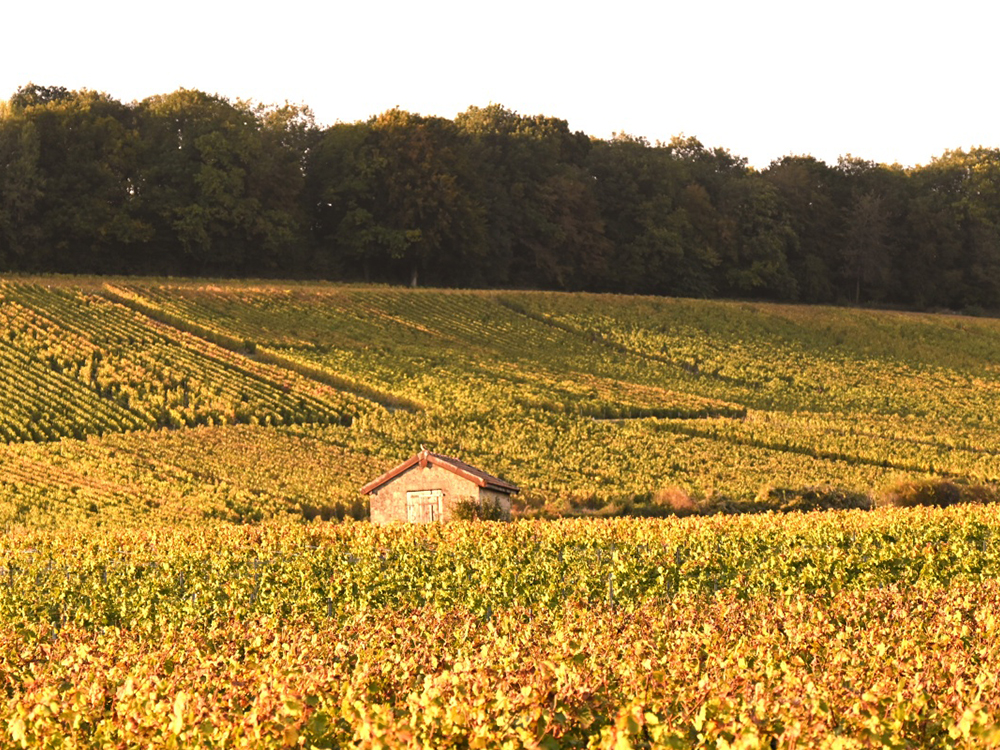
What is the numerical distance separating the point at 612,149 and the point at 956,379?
38884 mm

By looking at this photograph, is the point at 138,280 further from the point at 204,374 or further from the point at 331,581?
the point at 331,581

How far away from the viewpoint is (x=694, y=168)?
101 meters

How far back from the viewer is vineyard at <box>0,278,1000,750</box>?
31.2 feet

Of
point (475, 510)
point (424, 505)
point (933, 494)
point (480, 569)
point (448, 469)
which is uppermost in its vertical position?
point (480, 569)

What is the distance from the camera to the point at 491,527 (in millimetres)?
24781

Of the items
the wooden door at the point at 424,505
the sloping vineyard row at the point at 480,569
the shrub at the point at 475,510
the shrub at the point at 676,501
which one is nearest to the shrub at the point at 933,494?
the shrub at the point at 676,501

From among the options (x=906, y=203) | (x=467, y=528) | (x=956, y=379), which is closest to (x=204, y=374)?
(x=467, y=528)

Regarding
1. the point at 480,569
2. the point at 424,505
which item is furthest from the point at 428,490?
the point at 480,569

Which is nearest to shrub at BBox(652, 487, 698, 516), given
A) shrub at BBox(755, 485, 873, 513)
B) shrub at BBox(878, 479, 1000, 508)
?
shrub at BBox(755, 485, 873, 513)

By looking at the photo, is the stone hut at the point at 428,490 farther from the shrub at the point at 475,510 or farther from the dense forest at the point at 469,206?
the dense forest at the point at 469,206

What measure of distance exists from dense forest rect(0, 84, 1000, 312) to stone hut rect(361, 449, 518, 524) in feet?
146

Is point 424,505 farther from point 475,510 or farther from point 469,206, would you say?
point 469,206

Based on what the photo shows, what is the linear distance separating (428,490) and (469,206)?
51.1m

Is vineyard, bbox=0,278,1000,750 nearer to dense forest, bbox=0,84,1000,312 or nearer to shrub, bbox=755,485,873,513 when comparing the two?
shrub, bbox=755,485,873,513
